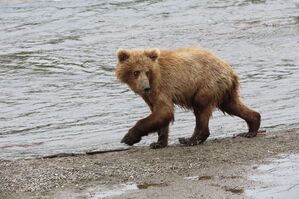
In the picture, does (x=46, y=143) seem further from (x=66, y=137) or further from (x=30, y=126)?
(x=30, y=126)

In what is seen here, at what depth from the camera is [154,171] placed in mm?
7258

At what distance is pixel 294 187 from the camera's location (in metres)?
6.51

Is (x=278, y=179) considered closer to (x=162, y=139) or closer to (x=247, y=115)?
(x=162, y=139)

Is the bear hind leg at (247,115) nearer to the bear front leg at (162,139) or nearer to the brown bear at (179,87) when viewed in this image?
the brown bear at (179,87)

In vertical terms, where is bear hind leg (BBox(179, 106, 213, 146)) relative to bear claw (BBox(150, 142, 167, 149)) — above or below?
above

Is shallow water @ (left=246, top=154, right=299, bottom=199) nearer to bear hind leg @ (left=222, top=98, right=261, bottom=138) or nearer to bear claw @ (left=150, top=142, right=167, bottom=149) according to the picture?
bear hind leg @ (left=222, top=98, right=261, bottom=138)

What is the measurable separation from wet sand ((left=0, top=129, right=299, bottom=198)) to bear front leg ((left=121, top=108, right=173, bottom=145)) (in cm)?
16

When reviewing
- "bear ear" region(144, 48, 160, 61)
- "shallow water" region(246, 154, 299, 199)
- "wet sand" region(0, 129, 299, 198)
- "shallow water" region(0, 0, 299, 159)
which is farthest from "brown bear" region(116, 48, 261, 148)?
"shallow water" region(246, 154, 299, 199)

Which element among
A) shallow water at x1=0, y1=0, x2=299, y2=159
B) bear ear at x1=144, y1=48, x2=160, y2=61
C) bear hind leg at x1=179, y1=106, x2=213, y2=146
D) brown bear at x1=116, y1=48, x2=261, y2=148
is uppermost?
bear ear at x1=144, y1=48, x2=160, y2=61

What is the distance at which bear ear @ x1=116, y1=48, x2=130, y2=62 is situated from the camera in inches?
326

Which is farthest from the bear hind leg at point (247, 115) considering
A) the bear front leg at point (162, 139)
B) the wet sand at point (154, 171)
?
the bear front leg at point (162, 139)

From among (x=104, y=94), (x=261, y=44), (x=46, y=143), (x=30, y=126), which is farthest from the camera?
(x=261, y=44)

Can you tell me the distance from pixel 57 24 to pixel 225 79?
13774 millimetres

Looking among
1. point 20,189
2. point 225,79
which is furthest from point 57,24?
point 20,189
